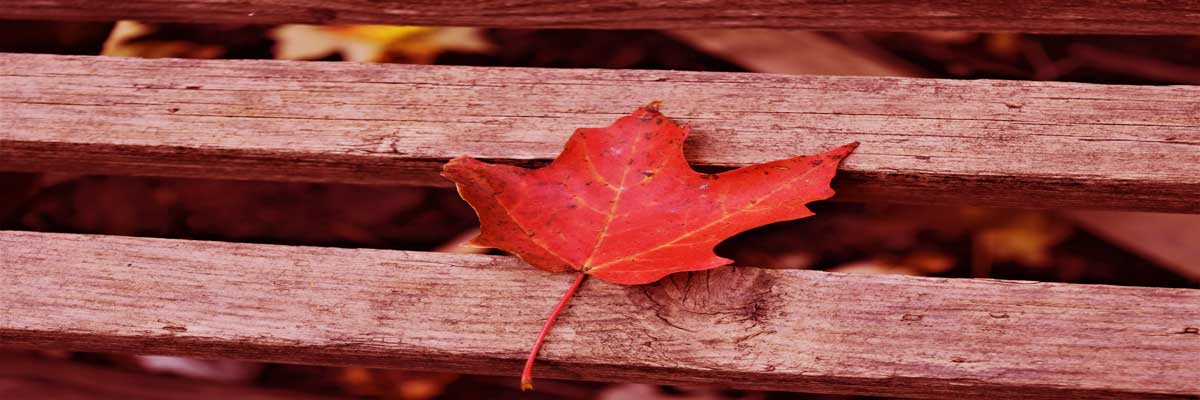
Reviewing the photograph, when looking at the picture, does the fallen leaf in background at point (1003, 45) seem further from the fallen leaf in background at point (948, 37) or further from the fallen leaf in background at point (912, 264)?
the fallen leaf in background at point (912, 264)

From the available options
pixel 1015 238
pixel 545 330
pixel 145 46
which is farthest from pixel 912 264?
pixel 145 46

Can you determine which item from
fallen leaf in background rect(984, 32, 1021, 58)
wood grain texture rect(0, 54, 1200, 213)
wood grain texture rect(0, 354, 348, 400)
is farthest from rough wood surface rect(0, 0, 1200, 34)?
fallen leaf in background rect(984, 32, 1021, 58)

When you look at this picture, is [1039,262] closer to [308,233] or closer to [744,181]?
[744,181]

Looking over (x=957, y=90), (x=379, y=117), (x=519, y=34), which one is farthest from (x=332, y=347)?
(x=519, y=34)

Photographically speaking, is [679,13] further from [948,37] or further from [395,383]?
[948,37]

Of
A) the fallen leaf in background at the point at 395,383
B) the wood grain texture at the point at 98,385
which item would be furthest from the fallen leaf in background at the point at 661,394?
the wood grain texture at the point at 98,385

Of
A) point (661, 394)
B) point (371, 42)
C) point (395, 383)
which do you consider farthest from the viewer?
point (371, 42)
